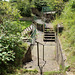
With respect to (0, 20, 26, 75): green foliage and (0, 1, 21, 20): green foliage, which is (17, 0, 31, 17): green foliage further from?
(0, 20, 26, 75): green foliage

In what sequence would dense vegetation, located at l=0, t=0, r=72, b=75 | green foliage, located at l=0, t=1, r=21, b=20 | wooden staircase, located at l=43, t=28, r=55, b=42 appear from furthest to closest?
wooden staircase, located at l=43, t=28, r=55, b=42
green foliage, located at l=0, t=1, r=21, b=20
dense vegetation, located at l=0, t=0, r=72, b=75

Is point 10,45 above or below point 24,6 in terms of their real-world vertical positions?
below

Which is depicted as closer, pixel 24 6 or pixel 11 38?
pixel 11 38

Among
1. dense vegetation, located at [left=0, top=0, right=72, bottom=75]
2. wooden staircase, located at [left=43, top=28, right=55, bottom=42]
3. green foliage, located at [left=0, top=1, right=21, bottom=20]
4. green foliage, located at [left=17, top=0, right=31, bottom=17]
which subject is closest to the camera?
dense vegetation, located at [left=0, top=0, right=72, bottom=75]

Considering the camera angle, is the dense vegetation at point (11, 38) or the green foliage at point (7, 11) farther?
the green foliage at point (7, 11)

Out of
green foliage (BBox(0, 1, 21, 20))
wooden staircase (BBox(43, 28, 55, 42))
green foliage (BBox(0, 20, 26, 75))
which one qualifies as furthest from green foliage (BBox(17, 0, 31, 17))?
green foliage (BBox(0, 20, 26, 75))

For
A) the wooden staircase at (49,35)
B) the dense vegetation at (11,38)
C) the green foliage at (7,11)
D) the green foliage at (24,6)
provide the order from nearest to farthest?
the dense vegetation at (11,38) → the green foliage at (7,11) → the wooden staircase at (49,35) → the green foliage at (24,6)

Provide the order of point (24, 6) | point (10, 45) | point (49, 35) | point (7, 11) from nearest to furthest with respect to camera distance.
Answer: point (10, 45) < point (7, 11) < point (49, 35) < point (24, 6)

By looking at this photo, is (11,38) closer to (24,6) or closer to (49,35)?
(49,35)

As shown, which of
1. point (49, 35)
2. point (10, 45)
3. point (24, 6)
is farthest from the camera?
point (24, 6)

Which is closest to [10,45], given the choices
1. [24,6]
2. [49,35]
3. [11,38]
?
[11,38]

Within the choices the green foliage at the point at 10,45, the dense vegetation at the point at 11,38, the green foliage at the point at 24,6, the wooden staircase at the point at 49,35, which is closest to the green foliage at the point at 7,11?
the dense vegetation at the point at 11,38

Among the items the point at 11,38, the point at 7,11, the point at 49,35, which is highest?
the point at 7,11

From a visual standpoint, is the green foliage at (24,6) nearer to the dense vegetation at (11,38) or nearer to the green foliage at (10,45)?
the dense vegetation at (11,38)
